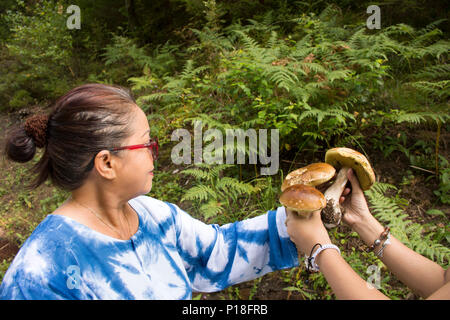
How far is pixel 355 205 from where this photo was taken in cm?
189

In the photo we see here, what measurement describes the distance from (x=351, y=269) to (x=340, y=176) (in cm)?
65

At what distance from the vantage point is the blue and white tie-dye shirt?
1194mm

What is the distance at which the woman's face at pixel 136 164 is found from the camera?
4.87 feet

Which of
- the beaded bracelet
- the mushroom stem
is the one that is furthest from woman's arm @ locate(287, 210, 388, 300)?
the beaded bracelet

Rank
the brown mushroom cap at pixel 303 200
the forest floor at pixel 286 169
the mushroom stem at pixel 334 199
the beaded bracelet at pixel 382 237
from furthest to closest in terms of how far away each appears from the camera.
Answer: the forest floor at pixel 286 169 < the mushroom stem at pixel 334 199 < the beaded bracelet at pixel 382 237 < the brown mushroom cap at pixel 303 200

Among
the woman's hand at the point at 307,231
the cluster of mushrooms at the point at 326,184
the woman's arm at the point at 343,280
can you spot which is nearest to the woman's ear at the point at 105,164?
the cluster of mushrooms at the point at 326,184

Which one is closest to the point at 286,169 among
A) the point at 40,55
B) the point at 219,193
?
the point at 219,193

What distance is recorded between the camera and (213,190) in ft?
11.8

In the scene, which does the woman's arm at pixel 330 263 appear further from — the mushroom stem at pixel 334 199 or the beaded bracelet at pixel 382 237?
the beaded bracelet at pixel 382 237

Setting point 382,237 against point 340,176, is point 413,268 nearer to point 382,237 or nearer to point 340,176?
point 382,237

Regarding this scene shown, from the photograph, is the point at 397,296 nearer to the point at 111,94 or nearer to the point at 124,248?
the point at 124,248

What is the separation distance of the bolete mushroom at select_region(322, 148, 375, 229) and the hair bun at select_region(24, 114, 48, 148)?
159 centimetres

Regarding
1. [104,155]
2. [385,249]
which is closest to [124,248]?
[104,155]
